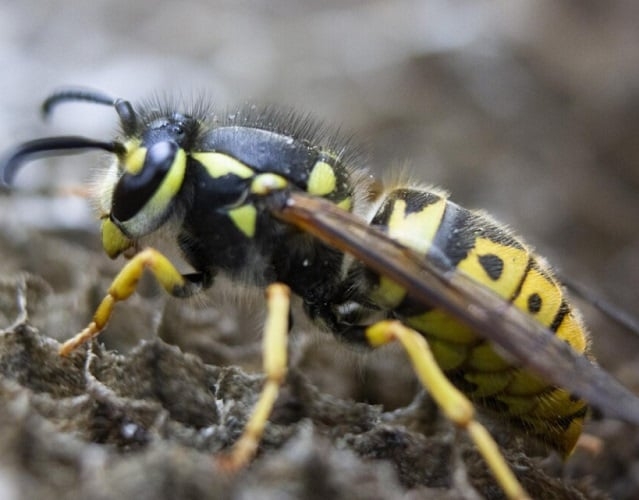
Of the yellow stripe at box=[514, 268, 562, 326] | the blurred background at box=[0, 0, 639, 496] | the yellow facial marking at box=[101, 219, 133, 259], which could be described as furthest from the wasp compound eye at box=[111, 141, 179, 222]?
the blurred background at box=[0, 0, 639, 496]

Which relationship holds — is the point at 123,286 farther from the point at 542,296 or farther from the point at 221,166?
the point at 542,296

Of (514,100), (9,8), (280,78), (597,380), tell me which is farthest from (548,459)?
(9,8)

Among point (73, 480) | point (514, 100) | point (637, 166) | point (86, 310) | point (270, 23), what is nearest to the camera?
point (73, 480)

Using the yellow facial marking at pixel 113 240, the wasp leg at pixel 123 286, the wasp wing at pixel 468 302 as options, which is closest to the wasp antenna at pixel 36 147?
the yellow facial marking at pixel 113 240

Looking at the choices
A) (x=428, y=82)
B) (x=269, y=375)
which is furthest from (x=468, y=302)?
(x=428, y=82)

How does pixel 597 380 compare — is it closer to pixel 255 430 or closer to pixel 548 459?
pixel 548 459

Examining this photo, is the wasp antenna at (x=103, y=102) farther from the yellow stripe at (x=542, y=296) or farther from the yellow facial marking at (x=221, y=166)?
the yellow stripe at (x=542, y=296)
